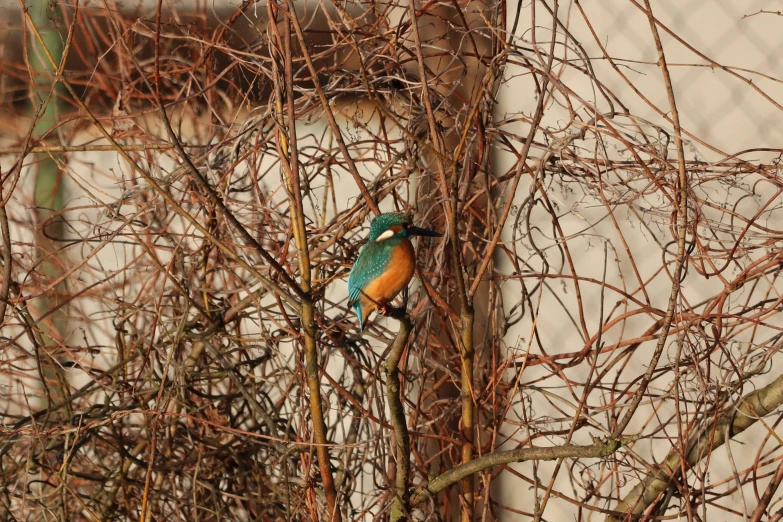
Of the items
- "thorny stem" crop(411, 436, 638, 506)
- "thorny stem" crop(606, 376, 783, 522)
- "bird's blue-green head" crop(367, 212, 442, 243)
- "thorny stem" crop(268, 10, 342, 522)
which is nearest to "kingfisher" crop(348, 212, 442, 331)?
"bird's blue-green head" crop(367, 212, 442, 243)

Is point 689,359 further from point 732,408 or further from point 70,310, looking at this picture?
point 70,310

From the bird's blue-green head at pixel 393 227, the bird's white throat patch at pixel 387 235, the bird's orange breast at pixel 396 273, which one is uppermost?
the bird's blue-green head at pixel 393 227

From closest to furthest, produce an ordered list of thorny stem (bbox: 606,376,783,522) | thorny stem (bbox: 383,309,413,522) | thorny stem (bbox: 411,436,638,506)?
1. thorny stem (bbox: 411,436,638,506)
2. thorny stem (bbox: 383,309,413,522)
3. thorny stem (bbox: 606,376,783,522)

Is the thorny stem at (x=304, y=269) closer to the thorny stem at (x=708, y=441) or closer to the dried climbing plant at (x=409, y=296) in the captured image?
the dried climbing plant at (x=409, y=296)

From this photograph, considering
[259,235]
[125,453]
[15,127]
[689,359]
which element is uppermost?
[15,127]

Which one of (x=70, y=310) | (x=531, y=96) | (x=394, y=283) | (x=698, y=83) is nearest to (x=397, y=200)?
(x=394, y=283)

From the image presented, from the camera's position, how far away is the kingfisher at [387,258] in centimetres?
111

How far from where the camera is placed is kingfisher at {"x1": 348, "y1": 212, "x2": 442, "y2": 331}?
1111mm

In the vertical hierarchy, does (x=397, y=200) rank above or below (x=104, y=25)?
below

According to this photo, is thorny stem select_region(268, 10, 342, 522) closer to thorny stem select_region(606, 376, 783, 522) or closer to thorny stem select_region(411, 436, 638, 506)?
thorny stem select_region(411, 436, 638, 506)

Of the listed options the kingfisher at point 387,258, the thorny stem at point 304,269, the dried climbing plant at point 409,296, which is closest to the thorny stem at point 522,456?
the dried climbing plant at point 409,296

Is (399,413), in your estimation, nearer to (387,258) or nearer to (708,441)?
(387,258)

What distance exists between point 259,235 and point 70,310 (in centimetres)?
74

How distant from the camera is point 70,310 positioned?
197 centimetres
